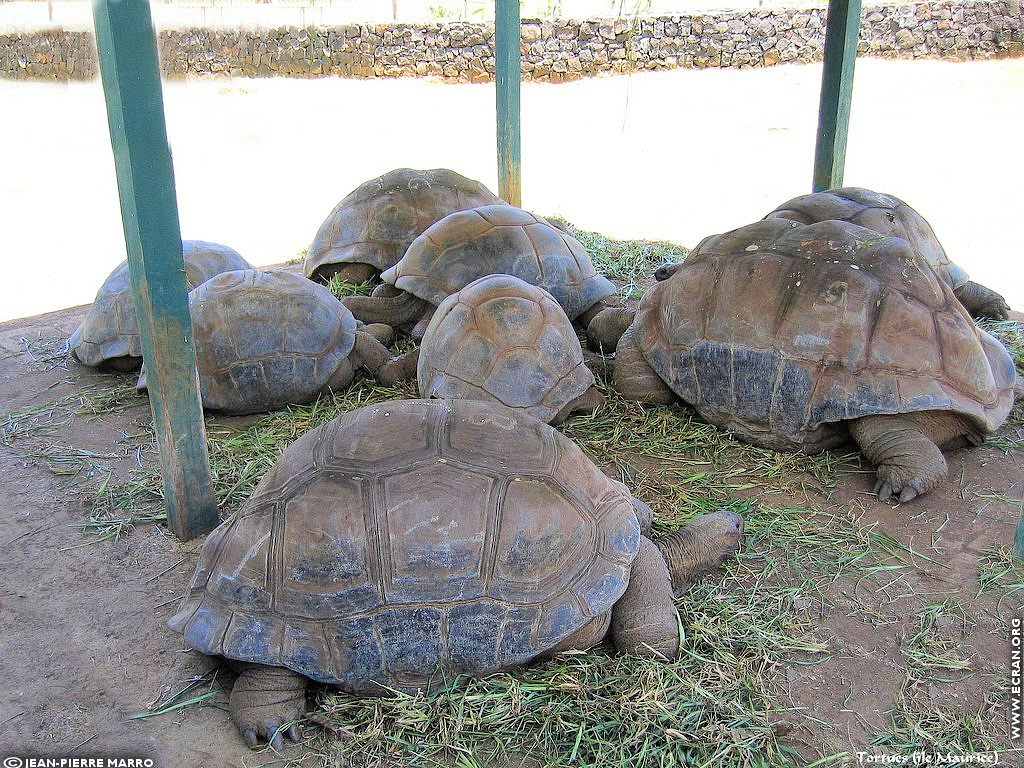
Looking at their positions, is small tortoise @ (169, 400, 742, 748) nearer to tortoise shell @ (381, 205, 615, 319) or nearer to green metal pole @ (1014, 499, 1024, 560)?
green metal pole @ (1014, 499, 1024, 560)

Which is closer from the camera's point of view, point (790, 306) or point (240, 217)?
point (790, 306)

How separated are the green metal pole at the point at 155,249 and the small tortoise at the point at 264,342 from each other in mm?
1027

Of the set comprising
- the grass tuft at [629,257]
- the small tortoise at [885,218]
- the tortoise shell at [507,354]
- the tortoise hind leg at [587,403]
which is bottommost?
the tortoise hind leg at [587,403]

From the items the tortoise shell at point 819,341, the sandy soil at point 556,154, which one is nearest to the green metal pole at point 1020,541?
the tortoise shell at point 819,341

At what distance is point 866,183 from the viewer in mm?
10859

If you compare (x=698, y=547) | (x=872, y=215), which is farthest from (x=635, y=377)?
(x=872, y=215)

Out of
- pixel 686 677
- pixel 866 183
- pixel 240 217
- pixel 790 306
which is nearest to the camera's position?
pixel 686 677

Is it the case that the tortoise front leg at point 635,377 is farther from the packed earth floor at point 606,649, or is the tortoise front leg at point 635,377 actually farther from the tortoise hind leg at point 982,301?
the tortoise hind leg at point 982,301

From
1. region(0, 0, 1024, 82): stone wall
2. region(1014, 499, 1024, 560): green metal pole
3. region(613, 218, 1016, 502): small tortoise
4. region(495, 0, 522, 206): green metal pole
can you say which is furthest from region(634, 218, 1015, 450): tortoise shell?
region(0, 0, 1024, 82): stone wall

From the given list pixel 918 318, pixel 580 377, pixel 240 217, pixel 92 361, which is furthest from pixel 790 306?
pixel 240 217

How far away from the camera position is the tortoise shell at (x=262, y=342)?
15.3 ft

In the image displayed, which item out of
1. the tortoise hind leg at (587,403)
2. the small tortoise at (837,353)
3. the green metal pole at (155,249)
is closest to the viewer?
the green metal pole at (155,249)

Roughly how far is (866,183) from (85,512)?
32.7 ft

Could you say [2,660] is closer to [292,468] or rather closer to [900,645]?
[292,468]
